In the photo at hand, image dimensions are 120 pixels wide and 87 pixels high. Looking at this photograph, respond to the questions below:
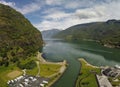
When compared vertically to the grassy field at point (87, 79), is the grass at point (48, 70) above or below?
above

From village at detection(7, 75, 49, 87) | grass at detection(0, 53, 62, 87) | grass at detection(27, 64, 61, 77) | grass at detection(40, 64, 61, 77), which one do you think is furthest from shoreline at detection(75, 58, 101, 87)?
grass at detection(27, 64, 61, 77)

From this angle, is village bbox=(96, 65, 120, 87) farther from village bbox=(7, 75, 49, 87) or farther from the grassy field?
village bbox=(7, 75, 49, 87)

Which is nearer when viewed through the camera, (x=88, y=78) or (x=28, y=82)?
(x=28, y=82)

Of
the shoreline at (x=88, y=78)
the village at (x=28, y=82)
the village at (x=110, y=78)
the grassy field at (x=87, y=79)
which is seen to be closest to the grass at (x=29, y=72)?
the village at (x=28, y=82)

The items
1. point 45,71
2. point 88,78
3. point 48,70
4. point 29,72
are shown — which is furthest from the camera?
point 48,70

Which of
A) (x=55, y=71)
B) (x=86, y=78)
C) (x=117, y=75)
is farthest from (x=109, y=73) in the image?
(x=55, y=71)

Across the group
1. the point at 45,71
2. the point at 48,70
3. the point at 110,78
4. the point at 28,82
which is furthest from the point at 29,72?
the point at 110,78

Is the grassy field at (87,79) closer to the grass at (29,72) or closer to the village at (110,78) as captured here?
the village at (110,78)

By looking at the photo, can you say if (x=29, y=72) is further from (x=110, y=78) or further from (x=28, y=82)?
(x=110, y=78)

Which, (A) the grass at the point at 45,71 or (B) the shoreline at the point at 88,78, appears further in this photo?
(A) the grass at the point at 45,71

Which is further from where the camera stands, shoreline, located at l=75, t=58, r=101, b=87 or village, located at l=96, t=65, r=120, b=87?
shoreline, located at l=75, t=58, r=101, b=87

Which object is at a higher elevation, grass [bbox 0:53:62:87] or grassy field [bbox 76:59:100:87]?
A: grass [bbox 0:53:62:87]

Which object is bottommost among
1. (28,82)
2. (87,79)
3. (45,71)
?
(87,79)
